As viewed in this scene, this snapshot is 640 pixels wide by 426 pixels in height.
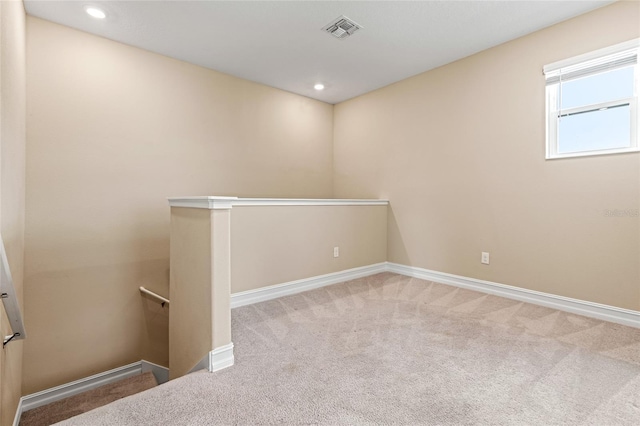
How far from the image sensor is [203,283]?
190 centimetres

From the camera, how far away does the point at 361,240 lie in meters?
3.80

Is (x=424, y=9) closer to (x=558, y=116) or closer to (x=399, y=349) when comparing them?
(x=558, y=116)

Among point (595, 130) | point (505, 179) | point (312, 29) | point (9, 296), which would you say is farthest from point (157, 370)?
point (595, 130)

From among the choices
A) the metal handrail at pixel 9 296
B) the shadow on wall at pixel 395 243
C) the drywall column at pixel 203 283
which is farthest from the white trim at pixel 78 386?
the shadow on wall at pixel 395 243

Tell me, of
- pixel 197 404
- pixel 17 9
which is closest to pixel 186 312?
pixel 197 404

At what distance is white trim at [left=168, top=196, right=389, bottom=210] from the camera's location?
5.93 ft

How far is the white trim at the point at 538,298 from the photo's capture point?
2357 millimetres

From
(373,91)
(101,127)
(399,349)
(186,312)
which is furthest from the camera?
(373,91)

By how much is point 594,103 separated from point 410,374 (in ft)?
8.86

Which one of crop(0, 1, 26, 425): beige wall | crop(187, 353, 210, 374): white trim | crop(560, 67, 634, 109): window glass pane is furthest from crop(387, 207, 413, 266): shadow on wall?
crop(0, 1, 26, 425): beige wall

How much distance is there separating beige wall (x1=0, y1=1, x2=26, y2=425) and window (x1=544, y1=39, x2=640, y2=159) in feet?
13.5

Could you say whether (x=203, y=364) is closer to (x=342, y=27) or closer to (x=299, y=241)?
(x=299, y=241)

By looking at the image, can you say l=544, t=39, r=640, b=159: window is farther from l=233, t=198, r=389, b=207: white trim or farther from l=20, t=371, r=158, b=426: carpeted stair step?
l=20, t=371, r=158, b=426: carpeted stair step

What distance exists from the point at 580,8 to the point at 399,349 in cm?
309
